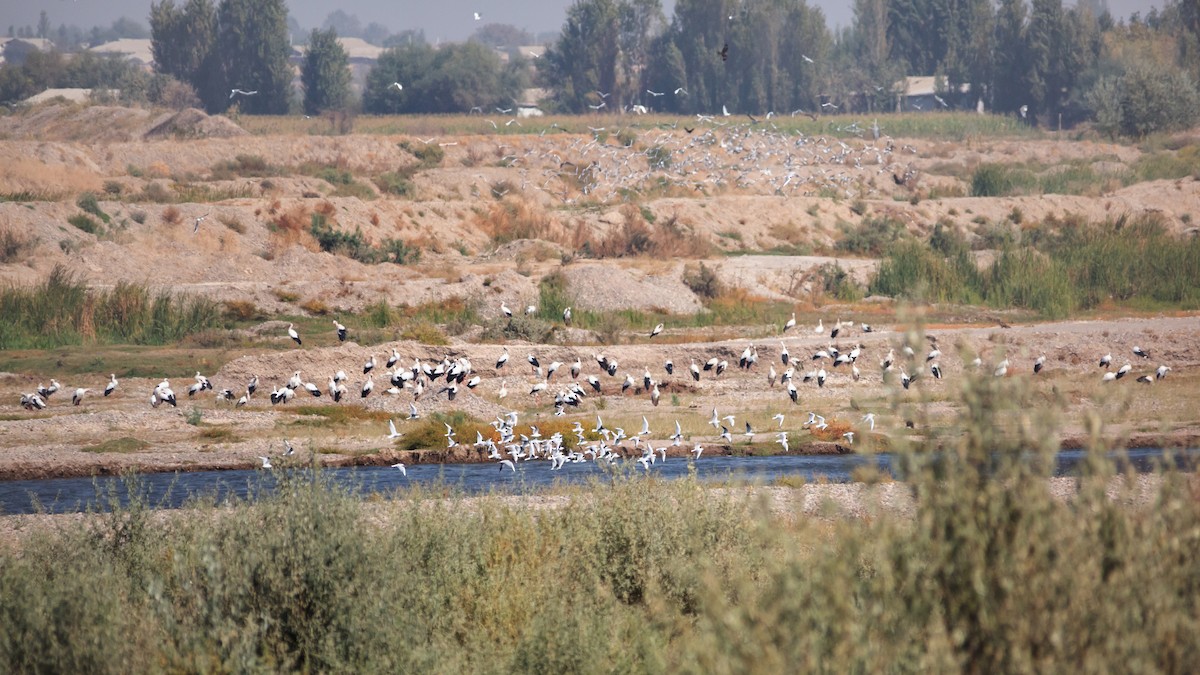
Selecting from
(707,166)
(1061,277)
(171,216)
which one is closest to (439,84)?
(707,166)

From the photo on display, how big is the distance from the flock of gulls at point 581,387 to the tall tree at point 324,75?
269ft

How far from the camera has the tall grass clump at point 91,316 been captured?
35.2 meters

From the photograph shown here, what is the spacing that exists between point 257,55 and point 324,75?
5.62 metres

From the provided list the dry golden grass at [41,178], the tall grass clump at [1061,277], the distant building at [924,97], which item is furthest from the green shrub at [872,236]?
the distant building at [924,97]

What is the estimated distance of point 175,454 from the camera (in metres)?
23.4

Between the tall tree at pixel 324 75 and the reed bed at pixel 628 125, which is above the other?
the tall tree at pixel 324 75

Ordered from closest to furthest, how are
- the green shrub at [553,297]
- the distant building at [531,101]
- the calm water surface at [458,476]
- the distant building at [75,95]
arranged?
the calm water surface at [458,476] < the green shrub at [553,297] < the distant building at [75,95] < the distant building at [531,101]

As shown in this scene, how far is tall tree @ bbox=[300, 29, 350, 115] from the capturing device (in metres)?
114

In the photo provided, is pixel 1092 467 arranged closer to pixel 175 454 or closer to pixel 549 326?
pixel 175 454

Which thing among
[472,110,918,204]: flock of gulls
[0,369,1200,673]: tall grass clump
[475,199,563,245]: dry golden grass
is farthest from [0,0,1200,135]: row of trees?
[0,369,1200,673]: tall grass clump

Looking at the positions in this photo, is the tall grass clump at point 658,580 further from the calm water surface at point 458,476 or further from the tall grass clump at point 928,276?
the tall grass clump at point 928,276

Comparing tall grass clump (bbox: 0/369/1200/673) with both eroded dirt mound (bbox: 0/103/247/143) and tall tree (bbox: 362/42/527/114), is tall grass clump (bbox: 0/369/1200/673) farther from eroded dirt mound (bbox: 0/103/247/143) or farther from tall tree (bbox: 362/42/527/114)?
tall tree (bbox: 362/42/527/114)

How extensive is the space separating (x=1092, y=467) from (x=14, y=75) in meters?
127

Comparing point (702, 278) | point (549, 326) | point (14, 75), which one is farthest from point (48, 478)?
point (14, 75)
